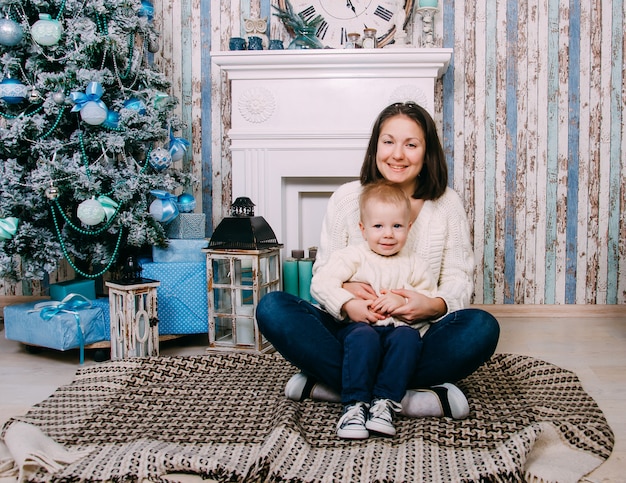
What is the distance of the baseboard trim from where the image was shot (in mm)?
2959

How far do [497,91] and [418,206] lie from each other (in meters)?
1.35

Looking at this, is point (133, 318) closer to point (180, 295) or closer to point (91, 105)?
point (180, 295)

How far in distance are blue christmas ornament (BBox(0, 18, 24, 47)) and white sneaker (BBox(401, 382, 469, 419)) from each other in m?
1.77

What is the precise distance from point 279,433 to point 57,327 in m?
1.11

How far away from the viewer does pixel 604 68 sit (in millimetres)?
2896

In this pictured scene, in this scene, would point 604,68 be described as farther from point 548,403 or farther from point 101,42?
point 101,42

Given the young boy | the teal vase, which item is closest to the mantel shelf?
the teal vase

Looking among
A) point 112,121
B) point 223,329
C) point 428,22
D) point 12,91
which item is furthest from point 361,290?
point 428,22

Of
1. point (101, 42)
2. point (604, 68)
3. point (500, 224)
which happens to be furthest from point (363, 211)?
point (604, 68)

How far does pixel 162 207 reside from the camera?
2.31m

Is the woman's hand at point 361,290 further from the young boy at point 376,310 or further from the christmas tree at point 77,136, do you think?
the christmas tree at point 77,136

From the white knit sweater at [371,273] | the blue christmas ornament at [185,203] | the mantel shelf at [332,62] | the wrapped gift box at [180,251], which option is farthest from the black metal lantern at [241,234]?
the mantel shelf at [332,62]

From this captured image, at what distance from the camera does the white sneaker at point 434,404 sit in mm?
1548

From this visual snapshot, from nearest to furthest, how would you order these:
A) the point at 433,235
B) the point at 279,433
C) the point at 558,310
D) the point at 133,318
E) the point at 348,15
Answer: the point at 279,433 < the point at 433,235 < the point at 133,318 < the point at 348,15 < the point at 558,310
